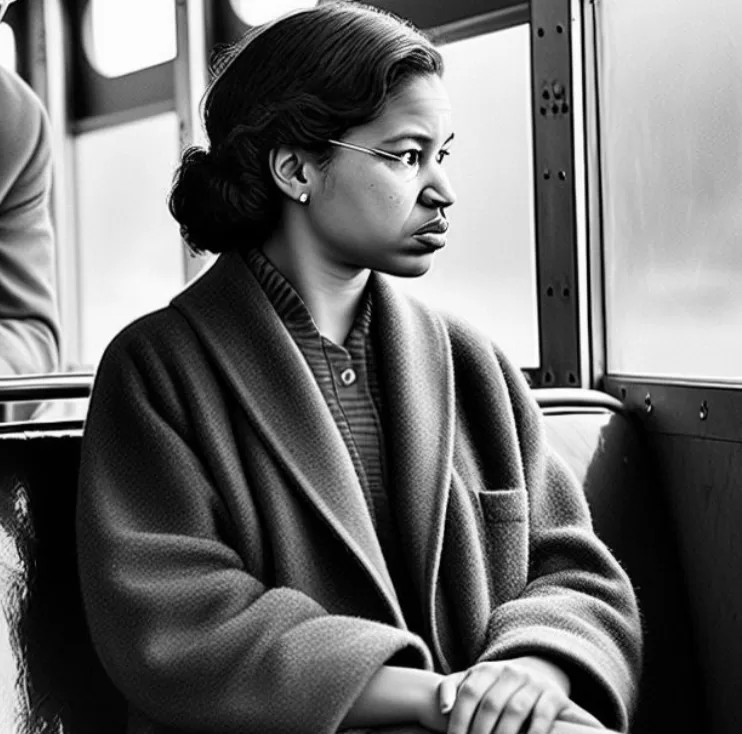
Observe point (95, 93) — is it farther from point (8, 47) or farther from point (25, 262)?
point (25, 262)

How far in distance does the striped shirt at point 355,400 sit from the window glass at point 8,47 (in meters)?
3.75

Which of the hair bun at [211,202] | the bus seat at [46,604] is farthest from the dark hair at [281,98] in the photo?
the bus seat at [46,604]

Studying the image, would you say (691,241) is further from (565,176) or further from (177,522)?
(177,522)

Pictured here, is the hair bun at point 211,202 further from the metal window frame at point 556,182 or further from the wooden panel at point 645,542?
the metal window frame at point 556,182

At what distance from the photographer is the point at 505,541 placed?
1.75m

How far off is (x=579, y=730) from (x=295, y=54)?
0.82 m

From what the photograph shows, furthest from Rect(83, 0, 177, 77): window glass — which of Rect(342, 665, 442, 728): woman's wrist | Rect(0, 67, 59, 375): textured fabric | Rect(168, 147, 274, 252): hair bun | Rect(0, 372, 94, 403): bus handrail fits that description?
Rect(342, 665, 442, 728): woman's wrist

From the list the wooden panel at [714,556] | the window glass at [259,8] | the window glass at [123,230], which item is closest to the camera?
the wooden panel at [714,556]

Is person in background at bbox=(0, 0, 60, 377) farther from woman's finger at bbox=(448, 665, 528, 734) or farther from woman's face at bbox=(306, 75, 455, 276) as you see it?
woman's finger at bbox=(448, 665, 528, 734)

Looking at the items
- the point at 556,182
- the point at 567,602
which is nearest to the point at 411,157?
the point at 567,602

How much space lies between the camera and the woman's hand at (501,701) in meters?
1.49

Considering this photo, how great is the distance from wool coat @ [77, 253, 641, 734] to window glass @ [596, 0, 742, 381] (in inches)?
21.1

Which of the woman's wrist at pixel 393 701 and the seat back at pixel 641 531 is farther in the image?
the seat back at pixel 641 531

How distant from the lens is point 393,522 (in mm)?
1720
